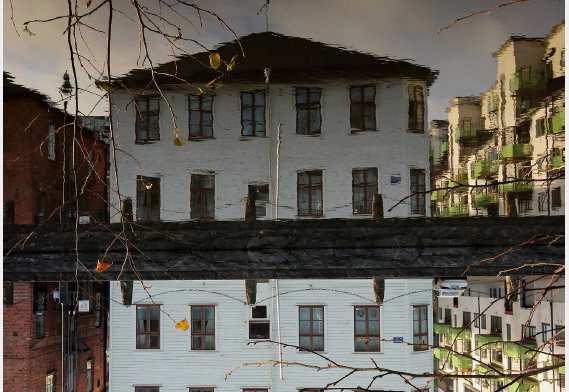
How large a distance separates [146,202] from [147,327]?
1.02m

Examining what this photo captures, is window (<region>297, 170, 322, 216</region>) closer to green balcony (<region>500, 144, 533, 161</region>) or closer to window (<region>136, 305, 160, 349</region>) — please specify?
green balcony (<region>500, 144, 533, 161</region>)

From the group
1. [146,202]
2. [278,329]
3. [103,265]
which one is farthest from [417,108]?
[103,265]

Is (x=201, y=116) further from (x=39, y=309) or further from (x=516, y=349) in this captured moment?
(x=39, y=309)

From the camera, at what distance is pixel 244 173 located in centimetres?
304

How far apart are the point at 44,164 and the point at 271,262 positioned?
106 centimetres

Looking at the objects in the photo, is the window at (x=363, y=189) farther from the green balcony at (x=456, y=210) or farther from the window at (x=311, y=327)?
the window at (x=311, y=327)

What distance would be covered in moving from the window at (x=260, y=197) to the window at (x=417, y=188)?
2.36 feet

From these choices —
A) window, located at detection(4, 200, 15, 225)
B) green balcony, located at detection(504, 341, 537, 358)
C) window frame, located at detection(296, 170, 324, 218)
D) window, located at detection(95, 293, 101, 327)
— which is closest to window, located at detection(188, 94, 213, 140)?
window frame, located at detection(296, 170, 324, 218)

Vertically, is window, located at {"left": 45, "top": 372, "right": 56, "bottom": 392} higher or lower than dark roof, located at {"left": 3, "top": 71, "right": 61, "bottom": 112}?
lower

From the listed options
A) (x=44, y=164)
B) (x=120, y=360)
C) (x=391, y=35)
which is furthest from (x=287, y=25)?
(x=120, y=360)

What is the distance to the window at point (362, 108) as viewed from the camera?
2934 millimetres

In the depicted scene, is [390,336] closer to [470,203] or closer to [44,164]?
[470,203]

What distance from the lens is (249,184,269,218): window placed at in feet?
9.32

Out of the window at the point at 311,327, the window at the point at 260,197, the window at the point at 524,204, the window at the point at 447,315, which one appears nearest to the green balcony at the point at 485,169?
the window at the point at 524,204
